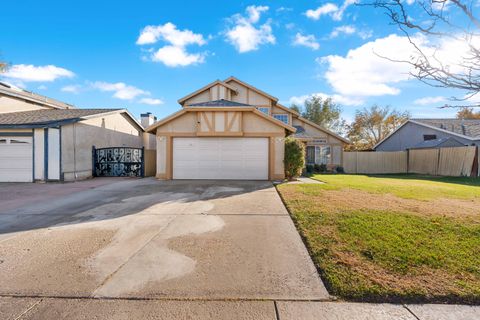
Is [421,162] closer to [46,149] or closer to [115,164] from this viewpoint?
[115,164]

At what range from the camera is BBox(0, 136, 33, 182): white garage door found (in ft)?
38.1

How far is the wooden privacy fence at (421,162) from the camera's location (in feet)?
51.1

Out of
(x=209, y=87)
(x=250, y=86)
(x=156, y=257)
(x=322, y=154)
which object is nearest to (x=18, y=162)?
(x=209, y=87)

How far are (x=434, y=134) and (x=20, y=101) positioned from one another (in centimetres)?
3438

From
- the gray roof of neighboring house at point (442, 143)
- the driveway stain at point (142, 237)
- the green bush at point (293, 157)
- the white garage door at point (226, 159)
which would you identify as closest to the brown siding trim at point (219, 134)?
the white garage door at point (226, 159)

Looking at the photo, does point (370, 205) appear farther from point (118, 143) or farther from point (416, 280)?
point (118, 143)

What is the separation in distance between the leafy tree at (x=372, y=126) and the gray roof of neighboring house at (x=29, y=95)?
34.5 m

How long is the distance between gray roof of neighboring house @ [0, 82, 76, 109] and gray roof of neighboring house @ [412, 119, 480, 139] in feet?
110

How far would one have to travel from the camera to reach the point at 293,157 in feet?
38.8

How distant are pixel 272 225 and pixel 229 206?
1.85 metres

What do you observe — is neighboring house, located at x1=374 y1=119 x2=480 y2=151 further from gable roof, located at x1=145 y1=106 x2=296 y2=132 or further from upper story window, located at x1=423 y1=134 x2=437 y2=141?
gable roof, located at x1=145 y1=106 x2=296 y2=132

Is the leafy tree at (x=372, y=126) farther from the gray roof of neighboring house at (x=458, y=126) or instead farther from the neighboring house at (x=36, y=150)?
the neighboring house at (x=36, y=150)

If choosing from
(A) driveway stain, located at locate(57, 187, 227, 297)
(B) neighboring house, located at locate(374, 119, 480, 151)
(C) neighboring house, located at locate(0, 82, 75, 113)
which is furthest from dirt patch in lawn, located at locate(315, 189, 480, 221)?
(C) neighboring house, located at locate(0, 82, 75, 113)

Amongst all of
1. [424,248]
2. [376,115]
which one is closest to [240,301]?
[424,248]
